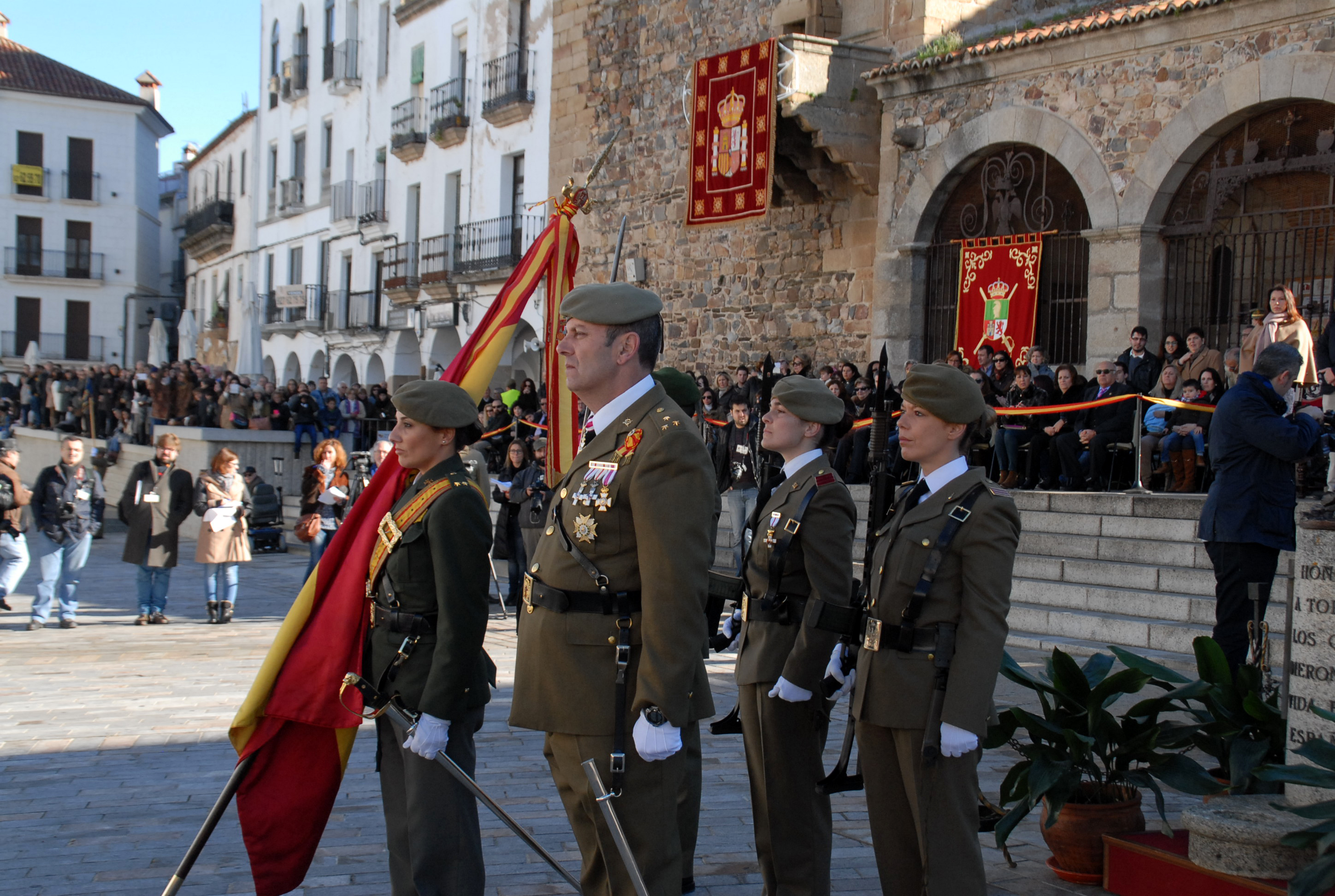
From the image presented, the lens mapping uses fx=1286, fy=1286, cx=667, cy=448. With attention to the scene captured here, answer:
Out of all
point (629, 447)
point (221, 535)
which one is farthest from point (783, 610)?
point (221, 535)

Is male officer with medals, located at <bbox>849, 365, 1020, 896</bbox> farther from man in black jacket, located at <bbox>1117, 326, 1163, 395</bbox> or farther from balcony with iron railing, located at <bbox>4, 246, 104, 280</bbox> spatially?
balcony with iron railing, located at <bbox>4, 246, 104, 280</bbox>

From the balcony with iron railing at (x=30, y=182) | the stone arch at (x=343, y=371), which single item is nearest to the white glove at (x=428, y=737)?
the stone arch at (x=343, y=371)

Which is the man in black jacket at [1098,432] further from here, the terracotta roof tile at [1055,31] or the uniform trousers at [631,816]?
the uniform trousers at [631,816]

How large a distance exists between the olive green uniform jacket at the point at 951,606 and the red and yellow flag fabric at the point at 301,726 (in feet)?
5.39

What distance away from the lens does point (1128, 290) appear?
13.4 meters

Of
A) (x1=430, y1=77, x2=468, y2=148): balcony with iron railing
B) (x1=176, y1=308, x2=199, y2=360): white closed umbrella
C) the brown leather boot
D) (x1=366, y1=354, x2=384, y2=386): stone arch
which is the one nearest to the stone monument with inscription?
the brown leather boot

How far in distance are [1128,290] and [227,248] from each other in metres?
35.0

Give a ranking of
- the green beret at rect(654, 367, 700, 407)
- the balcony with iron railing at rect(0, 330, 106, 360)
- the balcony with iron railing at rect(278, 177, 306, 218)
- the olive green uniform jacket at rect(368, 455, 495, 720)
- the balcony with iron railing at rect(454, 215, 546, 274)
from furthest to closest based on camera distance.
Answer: the balcony with iron railing at rect(0, 330, 106, 360) → the balcony with iron railing at rect(278, 177, 306, 218) → the balcony with iron railing at rect(454, 215, 546, 274) → the green beret at rect(654, 367, 700, 407) → the olive green uniform jacket at rect(368, 455, 495, 720)

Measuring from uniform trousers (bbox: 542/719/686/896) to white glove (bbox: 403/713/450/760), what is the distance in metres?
0.54

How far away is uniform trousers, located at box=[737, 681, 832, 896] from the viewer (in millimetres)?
4227

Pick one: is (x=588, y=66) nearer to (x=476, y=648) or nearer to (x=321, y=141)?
(x=321, y=141)

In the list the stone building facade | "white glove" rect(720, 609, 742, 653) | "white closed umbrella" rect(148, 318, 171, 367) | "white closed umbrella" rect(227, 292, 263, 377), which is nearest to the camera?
"white glove" rect(720, 609, 742, 653)

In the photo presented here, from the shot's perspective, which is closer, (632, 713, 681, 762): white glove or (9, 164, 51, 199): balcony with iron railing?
(632, 713, 681, 762): white glove

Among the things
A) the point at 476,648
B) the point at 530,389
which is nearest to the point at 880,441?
the point at 476,648
